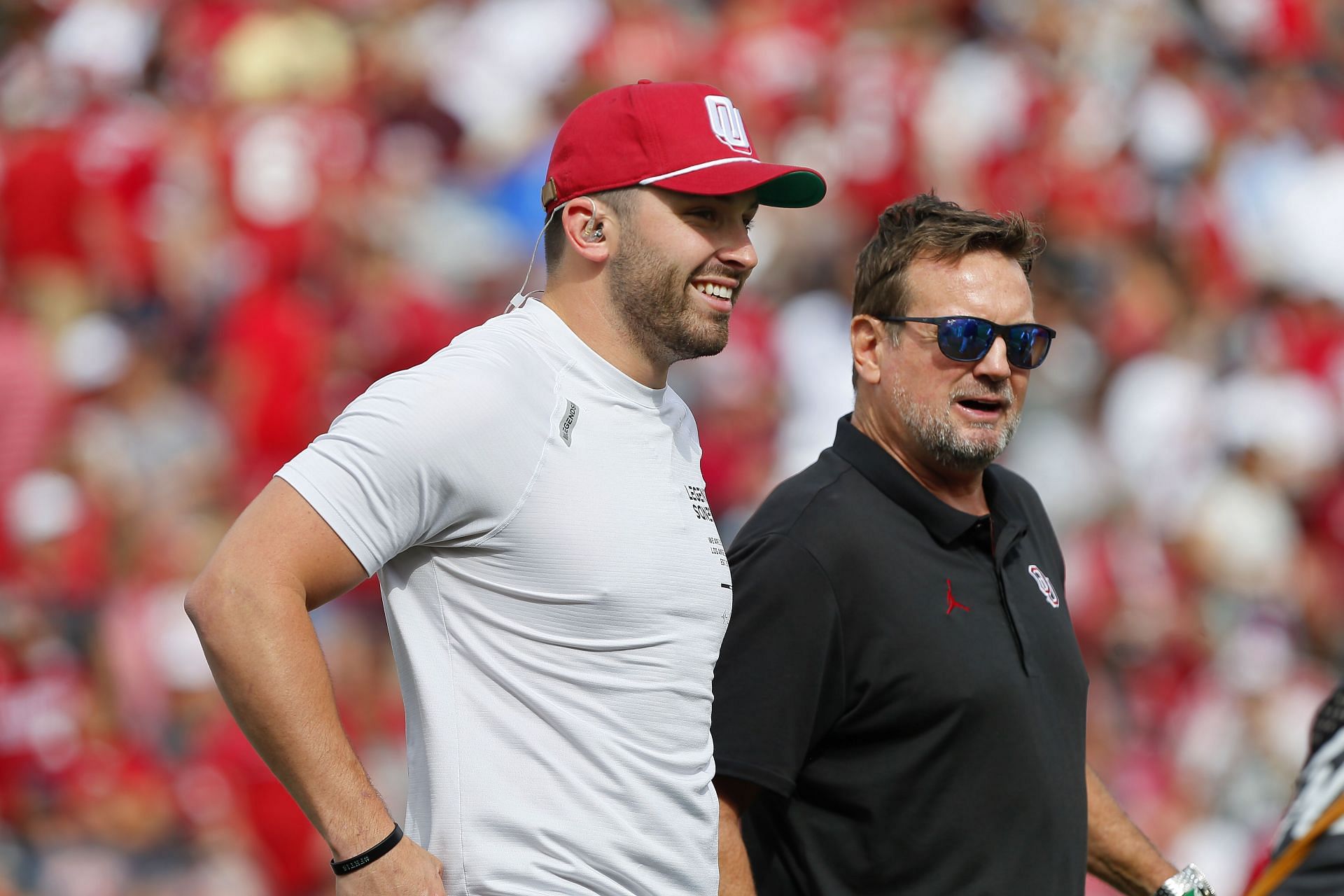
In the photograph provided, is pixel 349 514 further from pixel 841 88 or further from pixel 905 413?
pixel 841 88

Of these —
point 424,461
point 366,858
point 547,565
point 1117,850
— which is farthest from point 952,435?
point 366,858

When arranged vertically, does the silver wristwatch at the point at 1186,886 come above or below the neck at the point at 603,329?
below

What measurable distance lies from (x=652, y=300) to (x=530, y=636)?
58cm

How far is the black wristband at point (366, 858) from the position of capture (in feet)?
7.34

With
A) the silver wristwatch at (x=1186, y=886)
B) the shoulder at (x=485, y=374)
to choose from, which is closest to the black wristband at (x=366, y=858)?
the shoulder at (x=485, y=374)

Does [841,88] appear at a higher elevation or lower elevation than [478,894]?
higher

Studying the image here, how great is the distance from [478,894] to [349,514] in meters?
0.59

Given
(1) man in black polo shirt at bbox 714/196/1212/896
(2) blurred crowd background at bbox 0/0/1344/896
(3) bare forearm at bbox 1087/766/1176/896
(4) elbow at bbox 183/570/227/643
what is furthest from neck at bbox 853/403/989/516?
(2) blurred crowd background at bbox 0/0/1344/896

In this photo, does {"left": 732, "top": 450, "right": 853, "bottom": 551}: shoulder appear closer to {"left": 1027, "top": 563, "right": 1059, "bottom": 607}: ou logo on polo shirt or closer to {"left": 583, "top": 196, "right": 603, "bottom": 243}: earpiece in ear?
{"left": 1027, "top": 563, "right": 1059, "bottom": 607}: ou logo on polo shirt

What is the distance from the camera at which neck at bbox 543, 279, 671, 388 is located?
8.88ft

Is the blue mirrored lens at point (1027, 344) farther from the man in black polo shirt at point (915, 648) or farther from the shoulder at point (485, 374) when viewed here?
the shoulder at point (485, 374)

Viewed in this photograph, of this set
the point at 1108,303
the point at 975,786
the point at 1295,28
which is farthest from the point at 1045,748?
the point at 1295,28

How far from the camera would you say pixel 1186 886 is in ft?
11.4

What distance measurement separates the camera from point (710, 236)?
2729mm
